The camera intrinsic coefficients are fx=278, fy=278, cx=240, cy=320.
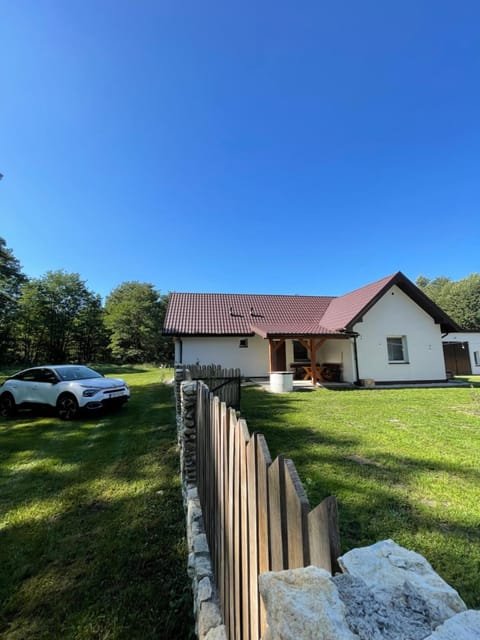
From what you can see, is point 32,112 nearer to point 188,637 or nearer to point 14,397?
point 14,397

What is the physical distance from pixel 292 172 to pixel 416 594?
1598 cm

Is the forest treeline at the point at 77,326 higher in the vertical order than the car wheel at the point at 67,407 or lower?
higher

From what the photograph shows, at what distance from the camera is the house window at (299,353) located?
659 inches

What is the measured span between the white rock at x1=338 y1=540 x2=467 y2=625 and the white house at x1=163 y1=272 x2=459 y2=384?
12903 millimetres

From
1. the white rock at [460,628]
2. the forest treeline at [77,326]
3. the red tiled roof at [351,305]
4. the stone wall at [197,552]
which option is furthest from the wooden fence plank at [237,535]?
the forest treeline at [77,326]

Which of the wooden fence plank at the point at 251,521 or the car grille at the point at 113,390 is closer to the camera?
→ the wooden fence plank at the point at 251,521

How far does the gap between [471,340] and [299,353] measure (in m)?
13.1

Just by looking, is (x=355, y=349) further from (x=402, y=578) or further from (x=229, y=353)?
(x=402, y=578)

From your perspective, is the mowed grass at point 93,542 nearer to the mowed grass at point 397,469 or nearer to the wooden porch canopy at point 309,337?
the mowed grass at point 397,469

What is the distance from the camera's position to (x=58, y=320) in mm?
37719

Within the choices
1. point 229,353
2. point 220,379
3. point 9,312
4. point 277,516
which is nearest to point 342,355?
point 229,353

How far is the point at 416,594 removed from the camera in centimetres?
72

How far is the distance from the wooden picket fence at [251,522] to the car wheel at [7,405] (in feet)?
30.2

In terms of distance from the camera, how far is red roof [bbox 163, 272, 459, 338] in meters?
14.2
